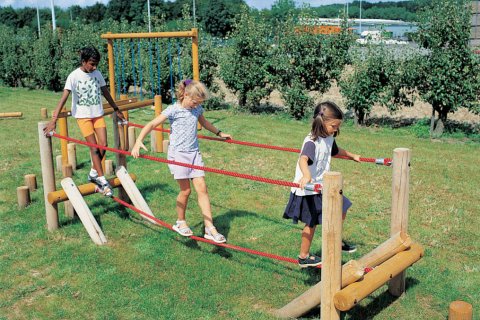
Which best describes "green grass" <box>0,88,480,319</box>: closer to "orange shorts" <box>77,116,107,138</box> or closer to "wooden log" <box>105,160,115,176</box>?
"wooden log" <box>105,160,115,176</box>

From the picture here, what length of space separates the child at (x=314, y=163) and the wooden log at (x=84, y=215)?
7.17 feet

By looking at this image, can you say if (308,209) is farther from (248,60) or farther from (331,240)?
(248,60)

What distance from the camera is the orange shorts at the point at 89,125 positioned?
6.28 m

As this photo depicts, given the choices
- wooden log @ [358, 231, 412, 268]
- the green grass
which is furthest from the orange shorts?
wooden log @ [358, 231, 412, 268]

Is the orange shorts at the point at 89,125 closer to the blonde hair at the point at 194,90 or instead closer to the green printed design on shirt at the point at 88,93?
the green printed design on shirt at the point at 88,93

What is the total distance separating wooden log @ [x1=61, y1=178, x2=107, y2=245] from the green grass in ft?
0.41

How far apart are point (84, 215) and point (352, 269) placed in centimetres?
306

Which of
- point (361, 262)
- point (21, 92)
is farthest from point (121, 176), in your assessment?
point (21, 92)

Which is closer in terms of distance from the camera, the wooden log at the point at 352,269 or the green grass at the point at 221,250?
the wooden log at the point at 352,269

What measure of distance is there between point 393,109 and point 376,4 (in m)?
124

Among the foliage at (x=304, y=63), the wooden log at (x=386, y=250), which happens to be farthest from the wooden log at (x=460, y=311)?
the foliage at (x=304, y=63)

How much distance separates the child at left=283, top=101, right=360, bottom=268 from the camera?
3963 millimetres

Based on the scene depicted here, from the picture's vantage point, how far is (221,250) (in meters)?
5.32

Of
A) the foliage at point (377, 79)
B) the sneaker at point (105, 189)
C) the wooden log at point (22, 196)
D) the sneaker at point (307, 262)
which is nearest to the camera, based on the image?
the sneaker at point (307, 262)
